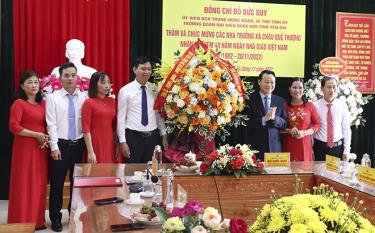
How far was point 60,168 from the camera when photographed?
11.9 feet

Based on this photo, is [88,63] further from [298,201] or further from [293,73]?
[298,201]

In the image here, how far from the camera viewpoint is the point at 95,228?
160 cm

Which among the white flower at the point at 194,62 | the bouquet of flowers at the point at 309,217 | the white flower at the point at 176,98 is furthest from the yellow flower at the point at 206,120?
the bouquet of flowers at the point at 309,217

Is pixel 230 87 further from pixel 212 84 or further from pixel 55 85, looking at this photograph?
pixel 55 85

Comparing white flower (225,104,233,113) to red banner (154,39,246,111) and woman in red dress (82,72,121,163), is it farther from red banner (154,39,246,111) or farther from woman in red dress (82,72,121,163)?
woman in red dress (82,72,121,163)

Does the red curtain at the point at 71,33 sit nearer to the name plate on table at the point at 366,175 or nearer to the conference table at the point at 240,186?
the conference table at the point at 240,186

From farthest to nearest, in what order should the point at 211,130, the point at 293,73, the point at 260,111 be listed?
1. the point at 293,73
2. the point at 260,111
3. the point at 211,130

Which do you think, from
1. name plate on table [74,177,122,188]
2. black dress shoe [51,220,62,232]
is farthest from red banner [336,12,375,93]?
name plate on table [74,177,122,188]

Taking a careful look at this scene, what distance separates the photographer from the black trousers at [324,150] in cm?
412

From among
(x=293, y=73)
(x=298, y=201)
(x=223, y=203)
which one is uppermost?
(x=293, y=73)

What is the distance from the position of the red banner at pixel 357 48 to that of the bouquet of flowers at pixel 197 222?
191 inches

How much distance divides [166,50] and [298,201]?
4107 mm

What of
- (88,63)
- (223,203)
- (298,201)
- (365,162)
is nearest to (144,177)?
(223,203)

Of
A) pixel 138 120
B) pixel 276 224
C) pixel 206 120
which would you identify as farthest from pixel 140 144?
pixel 276 224
